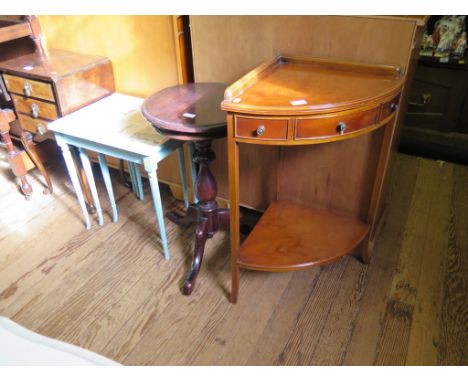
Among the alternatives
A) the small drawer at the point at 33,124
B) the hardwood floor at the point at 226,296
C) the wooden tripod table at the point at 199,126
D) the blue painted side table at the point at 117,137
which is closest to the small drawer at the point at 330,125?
the wooden tripod table at the point at 199,126

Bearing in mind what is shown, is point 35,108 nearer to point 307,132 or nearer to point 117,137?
point 117,137

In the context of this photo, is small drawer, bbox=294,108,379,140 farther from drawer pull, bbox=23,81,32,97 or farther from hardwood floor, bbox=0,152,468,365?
drawer pull, bbox=23,81,32,97

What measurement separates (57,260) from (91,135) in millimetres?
597

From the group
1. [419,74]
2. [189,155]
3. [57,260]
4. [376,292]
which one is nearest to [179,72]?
[189,155]

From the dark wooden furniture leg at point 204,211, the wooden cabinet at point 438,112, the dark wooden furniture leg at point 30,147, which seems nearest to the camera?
the dark wooden furniture leg at point 204,211

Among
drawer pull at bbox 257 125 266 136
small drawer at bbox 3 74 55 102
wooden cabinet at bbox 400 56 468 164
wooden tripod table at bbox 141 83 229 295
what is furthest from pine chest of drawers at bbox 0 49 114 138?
wooden cabinet at bbox 400 56 468 164

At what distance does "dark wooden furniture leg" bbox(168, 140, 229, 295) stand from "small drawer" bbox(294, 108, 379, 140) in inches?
17.5

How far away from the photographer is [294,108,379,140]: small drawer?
3.74ft

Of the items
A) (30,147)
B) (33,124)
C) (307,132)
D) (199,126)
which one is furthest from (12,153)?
(307,132)

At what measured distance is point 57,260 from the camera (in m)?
1.81

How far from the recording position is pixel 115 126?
5.51ft

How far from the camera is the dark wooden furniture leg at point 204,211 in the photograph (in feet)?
5.04

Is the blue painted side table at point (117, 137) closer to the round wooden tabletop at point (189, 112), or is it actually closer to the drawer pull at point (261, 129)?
the round wooden tabletop at point (189, 112)
